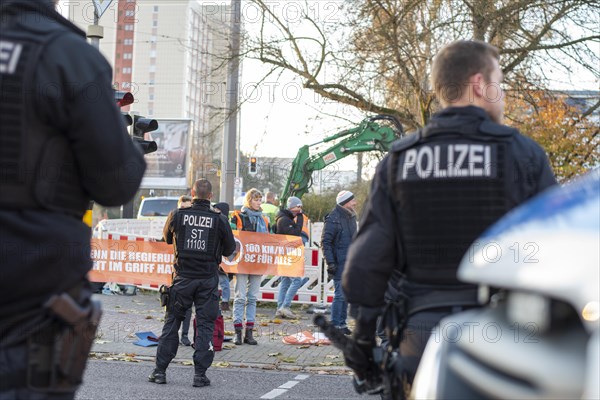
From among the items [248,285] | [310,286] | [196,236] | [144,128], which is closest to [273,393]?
[196,236]

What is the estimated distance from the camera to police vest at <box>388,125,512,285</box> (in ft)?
9.98

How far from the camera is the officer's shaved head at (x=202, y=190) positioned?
8.59 meters

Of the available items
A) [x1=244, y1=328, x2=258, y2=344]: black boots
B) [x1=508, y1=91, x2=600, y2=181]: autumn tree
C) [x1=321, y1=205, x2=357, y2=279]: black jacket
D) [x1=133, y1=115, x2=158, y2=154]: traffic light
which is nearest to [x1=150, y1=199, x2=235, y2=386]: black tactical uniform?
[x1=133, y1=115, x2=158, y2=154]: traffic light

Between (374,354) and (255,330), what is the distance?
30.3ft

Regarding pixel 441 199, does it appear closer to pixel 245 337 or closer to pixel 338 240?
pixel 245 337

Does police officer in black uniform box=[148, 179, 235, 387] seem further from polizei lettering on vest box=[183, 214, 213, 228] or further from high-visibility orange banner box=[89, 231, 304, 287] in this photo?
high-visibility orange banner box=[89, 231, 304, 287]

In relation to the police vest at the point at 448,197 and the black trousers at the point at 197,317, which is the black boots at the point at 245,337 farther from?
the police vest at the point at 448,197

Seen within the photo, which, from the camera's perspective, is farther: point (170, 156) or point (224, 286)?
point (170, 156)

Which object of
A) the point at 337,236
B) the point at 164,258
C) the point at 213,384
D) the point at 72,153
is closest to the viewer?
the point at 72,153

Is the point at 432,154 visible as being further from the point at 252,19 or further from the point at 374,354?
the point at 252,19

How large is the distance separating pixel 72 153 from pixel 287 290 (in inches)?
476

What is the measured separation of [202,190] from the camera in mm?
8602

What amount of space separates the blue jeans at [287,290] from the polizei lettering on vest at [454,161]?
10908mm

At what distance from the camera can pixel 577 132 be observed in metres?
21.2
